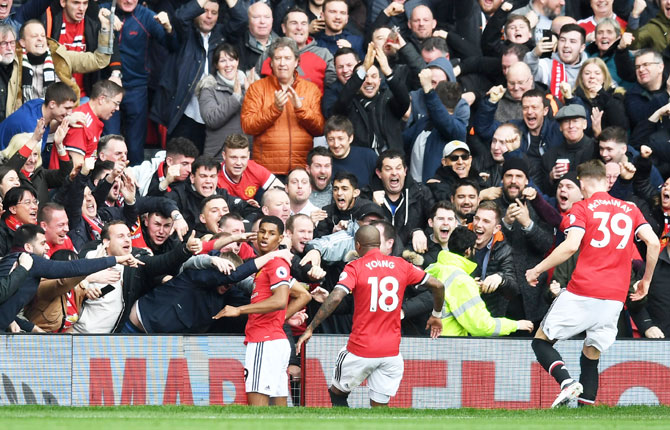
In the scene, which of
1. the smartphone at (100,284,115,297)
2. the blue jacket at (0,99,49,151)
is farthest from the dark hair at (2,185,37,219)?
the blue jacket at (0,99,49,151)

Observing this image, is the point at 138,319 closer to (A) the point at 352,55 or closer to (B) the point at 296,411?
(B) the point at 296,411

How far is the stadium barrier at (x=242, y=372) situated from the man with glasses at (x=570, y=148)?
2.89 metres

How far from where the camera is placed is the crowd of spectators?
1174 centimetres

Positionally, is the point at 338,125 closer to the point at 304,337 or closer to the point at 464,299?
the point at 464,299

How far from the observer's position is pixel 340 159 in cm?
1391

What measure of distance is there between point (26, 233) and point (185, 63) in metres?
4.62

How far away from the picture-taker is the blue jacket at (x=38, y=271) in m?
10.8

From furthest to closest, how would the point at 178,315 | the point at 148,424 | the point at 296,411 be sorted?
the point at 178,315, the point at 296,411, the point at 148,424

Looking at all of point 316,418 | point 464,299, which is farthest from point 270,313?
point 464,299

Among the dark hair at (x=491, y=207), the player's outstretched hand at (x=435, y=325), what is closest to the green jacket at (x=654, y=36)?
the dark hair at (x=491, y=207)

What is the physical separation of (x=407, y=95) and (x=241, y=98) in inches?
78.8

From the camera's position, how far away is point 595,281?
1084 centimetres

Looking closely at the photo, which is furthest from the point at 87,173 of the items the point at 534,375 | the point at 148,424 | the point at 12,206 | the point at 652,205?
the point at 652,205

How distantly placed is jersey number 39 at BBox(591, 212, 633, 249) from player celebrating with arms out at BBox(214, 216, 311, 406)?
2.78m
